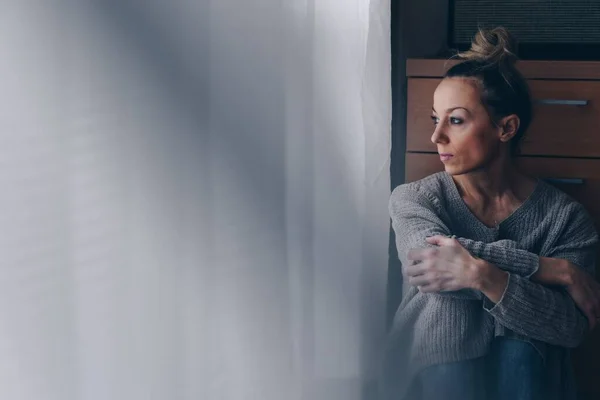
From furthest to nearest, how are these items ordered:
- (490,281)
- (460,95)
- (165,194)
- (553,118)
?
(553,118) → (460,95) → (490,281) → (165,194)

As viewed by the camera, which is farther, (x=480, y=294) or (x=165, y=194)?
(x=480, y=294)

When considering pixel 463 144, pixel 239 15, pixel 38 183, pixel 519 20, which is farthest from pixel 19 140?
pixel 519 20

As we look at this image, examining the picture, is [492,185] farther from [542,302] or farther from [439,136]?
[542,302]

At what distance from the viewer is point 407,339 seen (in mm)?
1272

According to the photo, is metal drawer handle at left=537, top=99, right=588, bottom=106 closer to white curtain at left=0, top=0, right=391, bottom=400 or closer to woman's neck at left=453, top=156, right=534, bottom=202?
woman's neck at left=453, top=156, right=534, bottom=202

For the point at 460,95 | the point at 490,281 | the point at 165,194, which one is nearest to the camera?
the point at 165,194

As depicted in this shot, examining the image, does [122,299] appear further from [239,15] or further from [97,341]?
[239,15]

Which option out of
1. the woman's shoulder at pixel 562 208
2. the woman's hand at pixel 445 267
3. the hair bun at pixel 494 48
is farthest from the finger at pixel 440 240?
the hair bun at pixel 494 48

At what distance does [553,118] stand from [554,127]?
17mm

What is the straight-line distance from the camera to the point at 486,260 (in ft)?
3.97

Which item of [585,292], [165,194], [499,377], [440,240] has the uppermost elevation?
[165,194]

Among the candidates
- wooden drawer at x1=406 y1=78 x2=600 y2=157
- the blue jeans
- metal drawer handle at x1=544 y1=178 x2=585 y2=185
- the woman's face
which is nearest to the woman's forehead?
the woman's face

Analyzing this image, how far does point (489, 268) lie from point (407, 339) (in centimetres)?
20

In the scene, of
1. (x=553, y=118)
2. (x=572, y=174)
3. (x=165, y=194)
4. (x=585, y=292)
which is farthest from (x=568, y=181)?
(x=165, y=194)
